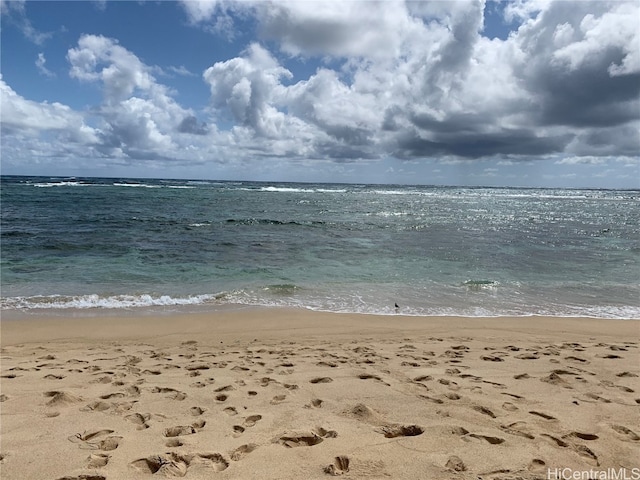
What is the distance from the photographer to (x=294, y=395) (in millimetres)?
4680

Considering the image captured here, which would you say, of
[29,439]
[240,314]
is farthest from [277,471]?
[240,314]

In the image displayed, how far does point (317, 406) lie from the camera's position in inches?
172

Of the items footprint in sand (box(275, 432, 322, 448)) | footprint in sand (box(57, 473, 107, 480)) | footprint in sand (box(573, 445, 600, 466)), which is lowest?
footprint in sand (box(57, 473, 107, 480))

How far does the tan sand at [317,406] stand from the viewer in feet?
10.9

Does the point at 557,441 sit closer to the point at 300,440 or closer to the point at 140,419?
the point at 300,440

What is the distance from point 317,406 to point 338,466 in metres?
A: 1.12

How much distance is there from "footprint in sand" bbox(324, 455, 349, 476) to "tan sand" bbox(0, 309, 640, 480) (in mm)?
16

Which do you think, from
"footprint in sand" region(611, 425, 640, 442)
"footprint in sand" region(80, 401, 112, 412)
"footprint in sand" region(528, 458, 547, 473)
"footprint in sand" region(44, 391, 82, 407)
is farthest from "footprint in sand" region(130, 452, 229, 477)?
"footprint in sand" region(611, 425, 640, 442)

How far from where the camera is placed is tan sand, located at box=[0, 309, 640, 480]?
130 inches

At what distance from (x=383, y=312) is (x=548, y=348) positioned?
143 inches

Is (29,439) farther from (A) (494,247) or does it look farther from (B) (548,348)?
(A) (494,247)

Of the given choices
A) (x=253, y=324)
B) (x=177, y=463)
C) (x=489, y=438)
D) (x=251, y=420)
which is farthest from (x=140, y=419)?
(x=253, y=324)

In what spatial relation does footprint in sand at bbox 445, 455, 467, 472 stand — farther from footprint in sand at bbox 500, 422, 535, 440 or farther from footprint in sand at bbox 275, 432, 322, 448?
footprint in sand at bbox 275, 432, 322, 448

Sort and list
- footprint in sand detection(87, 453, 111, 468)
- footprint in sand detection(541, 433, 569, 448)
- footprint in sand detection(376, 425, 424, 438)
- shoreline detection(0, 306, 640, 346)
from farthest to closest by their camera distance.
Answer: shoreline detection(0, 306, 640, 346), footprint in sand detection(376, 425, 424, 438), footprint in sand detection(541, 433, 569, 448), footprint in sand detection(87, 453, 111, 468)
